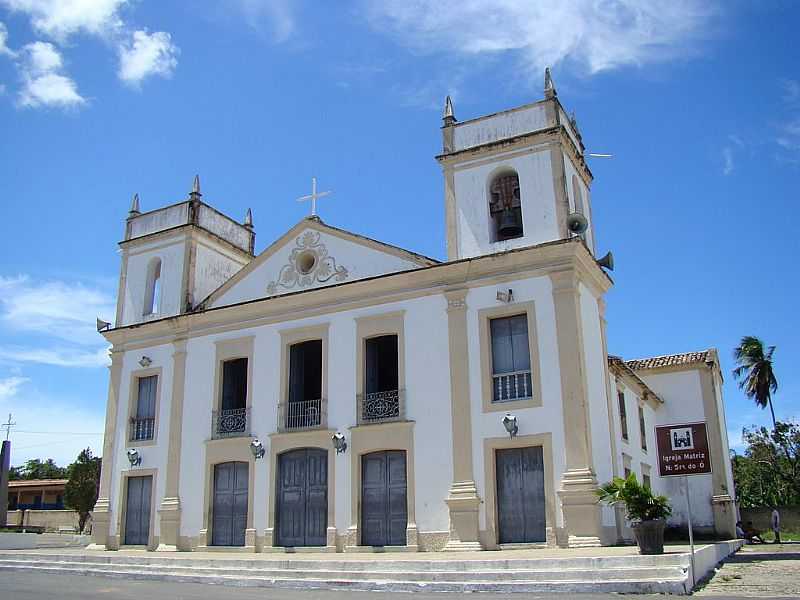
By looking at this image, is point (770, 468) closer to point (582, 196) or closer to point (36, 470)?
point (582, 196)

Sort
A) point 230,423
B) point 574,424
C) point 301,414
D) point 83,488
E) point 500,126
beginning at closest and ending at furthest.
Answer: point 574,424 → point 500,126 → point 301,414 → point 230,423 → point 83,488

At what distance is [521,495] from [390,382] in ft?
16.8

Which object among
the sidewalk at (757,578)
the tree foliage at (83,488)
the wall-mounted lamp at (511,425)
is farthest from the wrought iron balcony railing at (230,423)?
the tree foliage at (83,488)

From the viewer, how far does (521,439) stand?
51.4 ft

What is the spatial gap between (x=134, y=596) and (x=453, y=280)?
9.52 m

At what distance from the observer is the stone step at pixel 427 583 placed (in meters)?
9.69

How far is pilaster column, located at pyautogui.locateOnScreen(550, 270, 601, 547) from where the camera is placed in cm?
1451

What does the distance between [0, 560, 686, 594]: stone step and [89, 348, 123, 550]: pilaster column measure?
6636 mm

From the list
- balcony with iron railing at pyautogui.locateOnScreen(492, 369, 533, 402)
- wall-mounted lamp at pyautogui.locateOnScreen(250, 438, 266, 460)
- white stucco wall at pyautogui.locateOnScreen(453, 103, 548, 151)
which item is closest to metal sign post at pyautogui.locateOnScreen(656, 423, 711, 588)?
balcony with iron railing at pyautogui.locateOnScreen(492, 369, 533, 402)

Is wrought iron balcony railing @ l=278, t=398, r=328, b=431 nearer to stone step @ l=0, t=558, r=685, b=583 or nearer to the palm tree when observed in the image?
stone step @ l=0, t=558, r=685, b=583

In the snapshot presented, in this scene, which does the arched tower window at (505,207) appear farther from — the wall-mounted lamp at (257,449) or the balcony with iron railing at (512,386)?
the wall-mounted lamp at (257,449)

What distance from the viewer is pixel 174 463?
64.7ft

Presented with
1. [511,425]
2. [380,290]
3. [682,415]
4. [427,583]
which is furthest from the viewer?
[682,415]

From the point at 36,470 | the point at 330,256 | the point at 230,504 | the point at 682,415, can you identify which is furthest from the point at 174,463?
the point at 36,470
